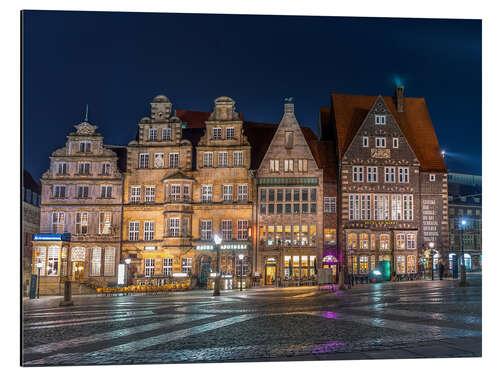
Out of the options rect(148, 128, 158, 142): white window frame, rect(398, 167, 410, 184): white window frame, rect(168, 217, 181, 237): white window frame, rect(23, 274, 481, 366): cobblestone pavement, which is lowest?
rect(23, 274, 481, 366): cobblestone pavement

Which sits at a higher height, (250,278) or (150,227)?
(150,227)

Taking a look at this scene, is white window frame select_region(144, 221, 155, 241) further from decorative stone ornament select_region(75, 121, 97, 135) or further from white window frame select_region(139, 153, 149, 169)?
decorative stone ornament select_region(75, 121, 97, 135)

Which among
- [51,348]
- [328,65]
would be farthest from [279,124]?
[51,348]

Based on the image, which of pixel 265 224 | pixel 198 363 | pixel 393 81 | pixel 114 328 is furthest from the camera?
pixel 265 224

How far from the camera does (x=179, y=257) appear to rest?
25.6 m

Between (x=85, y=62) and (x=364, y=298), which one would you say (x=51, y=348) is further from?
(x=364, y=298)

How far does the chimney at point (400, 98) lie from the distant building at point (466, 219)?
3.72 m

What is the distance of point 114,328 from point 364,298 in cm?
959

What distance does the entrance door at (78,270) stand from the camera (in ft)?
71.6

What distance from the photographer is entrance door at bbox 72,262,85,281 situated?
21828 mm

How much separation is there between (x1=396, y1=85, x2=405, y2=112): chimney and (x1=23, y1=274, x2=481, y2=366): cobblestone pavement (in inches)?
293

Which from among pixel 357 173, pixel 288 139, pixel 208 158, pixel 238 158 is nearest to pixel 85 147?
pixel 208 158

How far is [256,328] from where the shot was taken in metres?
15.3

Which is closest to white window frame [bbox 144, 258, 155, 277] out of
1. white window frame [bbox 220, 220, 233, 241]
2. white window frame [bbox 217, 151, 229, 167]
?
white window frame [bbox 220, 220, 233, 241]
